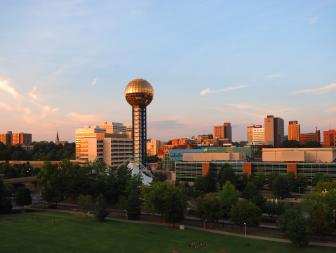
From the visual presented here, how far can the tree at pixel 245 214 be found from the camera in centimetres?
A: 5578

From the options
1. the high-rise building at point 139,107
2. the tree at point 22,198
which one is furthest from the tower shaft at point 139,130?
the tree at point 22,198

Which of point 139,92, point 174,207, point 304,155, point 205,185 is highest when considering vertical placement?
point 139,92

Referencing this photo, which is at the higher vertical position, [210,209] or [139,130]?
[139,130]

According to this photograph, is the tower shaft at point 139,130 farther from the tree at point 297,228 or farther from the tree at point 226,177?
the tree at point 297,228

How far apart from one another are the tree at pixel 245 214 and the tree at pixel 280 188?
28169mm

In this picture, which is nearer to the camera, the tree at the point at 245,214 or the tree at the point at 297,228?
the tree at the point at 297,228

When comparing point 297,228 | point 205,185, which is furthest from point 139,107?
point 297,228

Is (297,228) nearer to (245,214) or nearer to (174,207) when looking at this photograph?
(245,214)

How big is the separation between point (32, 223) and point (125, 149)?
442ft

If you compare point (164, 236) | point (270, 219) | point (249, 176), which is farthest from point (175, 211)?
point (249, 176)

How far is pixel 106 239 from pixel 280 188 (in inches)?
1799

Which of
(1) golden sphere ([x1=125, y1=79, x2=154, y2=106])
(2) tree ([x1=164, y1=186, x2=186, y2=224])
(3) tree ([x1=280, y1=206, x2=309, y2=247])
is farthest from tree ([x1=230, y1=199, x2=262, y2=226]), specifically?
(1) golden sphere ([x1=125, y1=79, x2=154, y2=106])

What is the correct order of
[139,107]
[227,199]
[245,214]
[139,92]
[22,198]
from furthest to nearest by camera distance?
1. [139,107]
2. [139,92]
3. [22,198]
4. [227,199]
5. [245,214]

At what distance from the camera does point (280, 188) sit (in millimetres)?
83188
